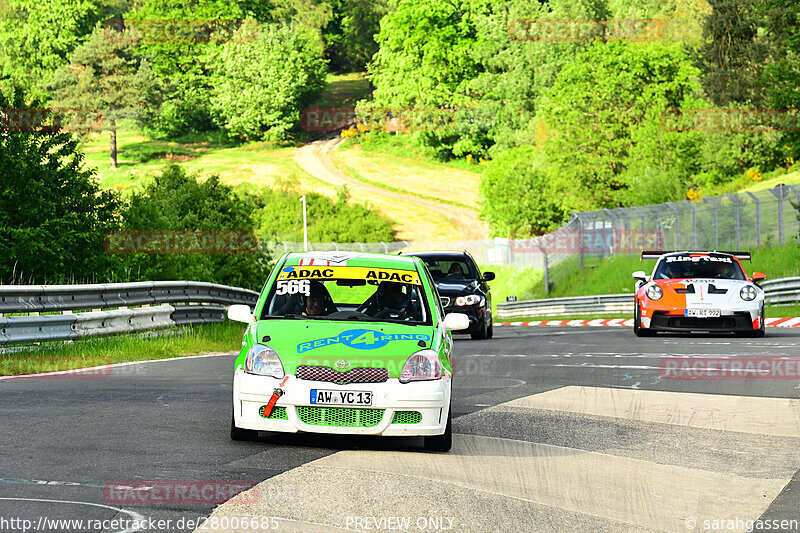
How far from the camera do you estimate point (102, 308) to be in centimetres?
1725

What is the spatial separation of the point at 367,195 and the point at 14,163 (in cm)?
6729

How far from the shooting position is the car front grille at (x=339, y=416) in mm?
8047

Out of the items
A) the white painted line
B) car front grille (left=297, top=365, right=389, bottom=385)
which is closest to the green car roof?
car front grille (left=297, top=365, right=389, bottom=385)

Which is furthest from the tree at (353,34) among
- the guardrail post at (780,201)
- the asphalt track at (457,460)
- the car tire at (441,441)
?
the car tire at (441,441)

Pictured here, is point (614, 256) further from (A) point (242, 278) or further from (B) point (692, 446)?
(B) point (692, 446)

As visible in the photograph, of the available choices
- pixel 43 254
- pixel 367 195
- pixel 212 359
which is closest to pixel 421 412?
pixel 212 359

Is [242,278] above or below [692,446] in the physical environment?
below

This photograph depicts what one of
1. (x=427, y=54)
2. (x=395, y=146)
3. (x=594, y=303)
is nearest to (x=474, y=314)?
(x=594, y=303)

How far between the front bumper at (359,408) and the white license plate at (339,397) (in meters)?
0.03

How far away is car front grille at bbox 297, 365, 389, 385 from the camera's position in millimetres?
8109

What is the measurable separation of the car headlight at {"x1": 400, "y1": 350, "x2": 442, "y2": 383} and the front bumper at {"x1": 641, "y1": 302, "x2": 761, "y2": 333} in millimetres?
12857

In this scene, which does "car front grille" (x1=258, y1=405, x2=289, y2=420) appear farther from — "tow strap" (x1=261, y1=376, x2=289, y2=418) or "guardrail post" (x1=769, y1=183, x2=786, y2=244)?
"guardrail post" (x1=769, y1=183, x2=786, y2=244)

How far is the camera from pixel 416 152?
106 meters

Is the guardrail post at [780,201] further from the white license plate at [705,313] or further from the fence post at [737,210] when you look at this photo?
the white license plate at [705,313]
